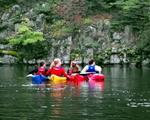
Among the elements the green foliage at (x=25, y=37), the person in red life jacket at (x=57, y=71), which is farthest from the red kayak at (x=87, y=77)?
the green foliage at (x=25, y=37)

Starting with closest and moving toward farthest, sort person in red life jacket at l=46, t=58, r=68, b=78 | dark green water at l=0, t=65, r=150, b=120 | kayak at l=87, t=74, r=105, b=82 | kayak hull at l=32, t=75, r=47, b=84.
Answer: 1. dark green water at l=0, t=65, r=150, b=120
2. kayak hull at l=32, t=75, r=47, b=84
3. kayak at l=87, t=74, r=105, b=82
4. person in red life jacket at l=46, t=58, r=68, b=78

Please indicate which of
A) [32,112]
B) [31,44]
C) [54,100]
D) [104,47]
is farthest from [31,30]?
[32,112]

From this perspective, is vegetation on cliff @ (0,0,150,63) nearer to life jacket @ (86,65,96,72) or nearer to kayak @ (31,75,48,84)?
life jacket @ (86,65,96,72)

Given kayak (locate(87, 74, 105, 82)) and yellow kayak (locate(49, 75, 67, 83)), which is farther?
kayak (locate(87, 74, 105, 82))

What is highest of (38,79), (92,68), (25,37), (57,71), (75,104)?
Answer: (25,37)

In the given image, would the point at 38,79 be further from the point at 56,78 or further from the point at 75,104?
the point at 75,104

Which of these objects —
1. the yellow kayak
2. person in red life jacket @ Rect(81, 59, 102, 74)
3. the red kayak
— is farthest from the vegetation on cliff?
the yellow kayak

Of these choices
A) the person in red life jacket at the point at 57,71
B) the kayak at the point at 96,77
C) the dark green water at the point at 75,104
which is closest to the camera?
the dark green water at the point at 75,104

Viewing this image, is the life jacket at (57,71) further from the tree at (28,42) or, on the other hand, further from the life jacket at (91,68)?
the tree at (28,42)

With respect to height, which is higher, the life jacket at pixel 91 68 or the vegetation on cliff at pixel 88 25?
the vegetation on cliff at pixel 88 25

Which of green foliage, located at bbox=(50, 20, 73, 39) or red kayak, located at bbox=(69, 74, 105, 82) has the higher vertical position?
green foliage, located at bbox=(50, 20, 73, 39)

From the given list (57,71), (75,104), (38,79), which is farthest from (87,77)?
(75,104)

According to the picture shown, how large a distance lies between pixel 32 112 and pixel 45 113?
514 mm

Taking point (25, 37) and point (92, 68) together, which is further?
point (25, 37)
